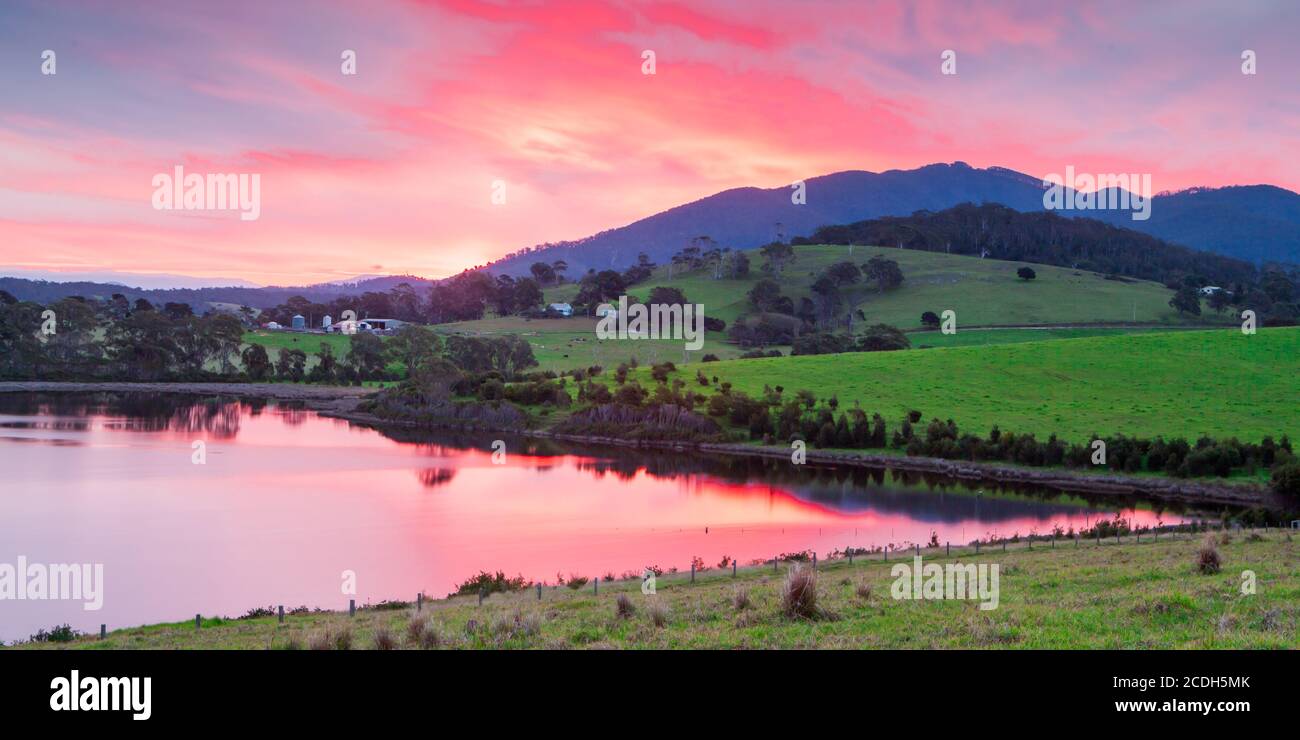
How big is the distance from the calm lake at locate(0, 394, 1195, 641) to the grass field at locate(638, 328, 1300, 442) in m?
13.7

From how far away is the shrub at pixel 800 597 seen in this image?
13.9 metres

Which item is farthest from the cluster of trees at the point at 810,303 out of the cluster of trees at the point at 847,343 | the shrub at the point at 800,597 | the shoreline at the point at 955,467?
the shrub at the point at 800,597

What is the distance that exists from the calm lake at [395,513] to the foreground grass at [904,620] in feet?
28.8

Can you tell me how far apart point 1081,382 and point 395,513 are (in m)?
55.6

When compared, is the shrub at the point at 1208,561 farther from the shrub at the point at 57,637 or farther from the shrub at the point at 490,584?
the shrub at the point at 57,637

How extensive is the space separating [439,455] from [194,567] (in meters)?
33.2

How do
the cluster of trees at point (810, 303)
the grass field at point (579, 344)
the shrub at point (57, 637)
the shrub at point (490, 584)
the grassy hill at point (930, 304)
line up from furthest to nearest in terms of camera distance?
the cluster of trees at point (810, 303), the grassy hill at point (930, 304), the grass field at point (579, 344), the shrub at point (490, 584), the shrub at point (57, 637)

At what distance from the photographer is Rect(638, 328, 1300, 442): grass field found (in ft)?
206

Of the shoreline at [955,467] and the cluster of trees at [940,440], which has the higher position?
Answer: the cluster of trees at [940,440]

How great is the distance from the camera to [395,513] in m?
41.9
